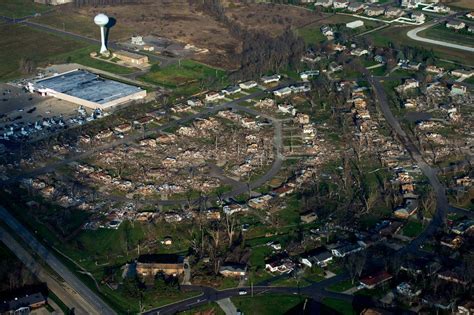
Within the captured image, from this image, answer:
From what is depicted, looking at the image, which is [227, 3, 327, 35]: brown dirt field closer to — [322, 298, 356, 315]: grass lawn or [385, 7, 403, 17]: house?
[385, 7, 403, 17]: house

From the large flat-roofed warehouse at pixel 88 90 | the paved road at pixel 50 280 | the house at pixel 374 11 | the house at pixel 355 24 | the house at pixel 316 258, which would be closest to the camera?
the paved road at pixel 50 280

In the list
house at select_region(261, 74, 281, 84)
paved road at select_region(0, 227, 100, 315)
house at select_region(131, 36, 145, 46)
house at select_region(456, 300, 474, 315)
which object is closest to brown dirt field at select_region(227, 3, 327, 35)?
house at select_region(131, 36, 145, 46)

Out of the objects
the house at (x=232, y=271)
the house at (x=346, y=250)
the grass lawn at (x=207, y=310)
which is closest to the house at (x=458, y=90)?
the house at (x=346, y=250)

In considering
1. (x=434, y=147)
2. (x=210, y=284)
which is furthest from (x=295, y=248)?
(x=434, y=147)

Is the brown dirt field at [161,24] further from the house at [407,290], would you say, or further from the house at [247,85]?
the house at [407,290]

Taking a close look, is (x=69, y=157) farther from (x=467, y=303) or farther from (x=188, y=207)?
(x=467, y=303)
